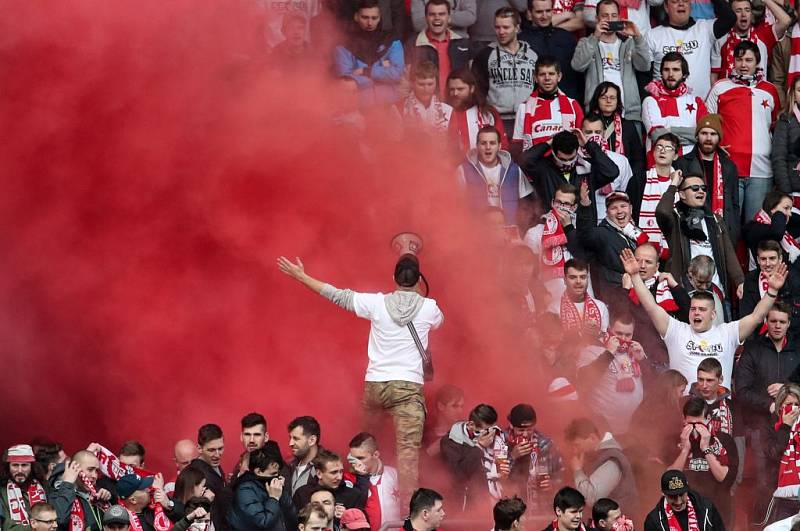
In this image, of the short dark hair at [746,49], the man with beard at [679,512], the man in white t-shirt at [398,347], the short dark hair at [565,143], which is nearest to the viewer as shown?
the man with beard at [679,512]

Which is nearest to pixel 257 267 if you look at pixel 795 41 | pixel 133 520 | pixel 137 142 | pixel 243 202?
pixel 243 202

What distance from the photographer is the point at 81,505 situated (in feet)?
31.9

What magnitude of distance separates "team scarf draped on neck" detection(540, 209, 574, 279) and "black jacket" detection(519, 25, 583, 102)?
1.63 m

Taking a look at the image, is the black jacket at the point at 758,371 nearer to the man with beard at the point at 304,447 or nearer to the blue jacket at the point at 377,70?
the man with beard at the point at 304,447

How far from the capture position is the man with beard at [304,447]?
33.2 ft

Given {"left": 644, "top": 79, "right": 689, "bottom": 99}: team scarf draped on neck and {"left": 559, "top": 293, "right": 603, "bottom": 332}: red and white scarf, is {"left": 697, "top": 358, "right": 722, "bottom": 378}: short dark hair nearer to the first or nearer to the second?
{"left": 559, "top": 293, "right": 603, "bottom": 332}: red and white scarf

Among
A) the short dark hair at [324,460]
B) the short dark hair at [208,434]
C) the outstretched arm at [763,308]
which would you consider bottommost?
the short dark hair at [324,460]

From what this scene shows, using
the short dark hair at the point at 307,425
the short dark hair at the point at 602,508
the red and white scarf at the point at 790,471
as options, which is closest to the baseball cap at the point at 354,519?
the short dark hair at the point at 307,425

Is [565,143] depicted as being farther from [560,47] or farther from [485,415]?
[485,415]

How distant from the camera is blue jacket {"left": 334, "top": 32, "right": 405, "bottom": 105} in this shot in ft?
43.9

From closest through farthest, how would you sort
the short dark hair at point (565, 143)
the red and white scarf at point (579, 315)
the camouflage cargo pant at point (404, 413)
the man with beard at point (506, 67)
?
the camouflage cargo pant at point (404, 413)
the red and white scarf at point (579, 315)
the short dark hair at point (565, 143)
the man with beard at point (506, 67)

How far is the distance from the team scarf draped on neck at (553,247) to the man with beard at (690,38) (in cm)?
219

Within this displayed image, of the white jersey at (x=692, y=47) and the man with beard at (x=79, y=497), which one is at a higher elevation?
the white jersey at (x=692, y=47)

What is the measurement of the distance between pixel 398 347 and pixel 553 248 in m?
2.32
